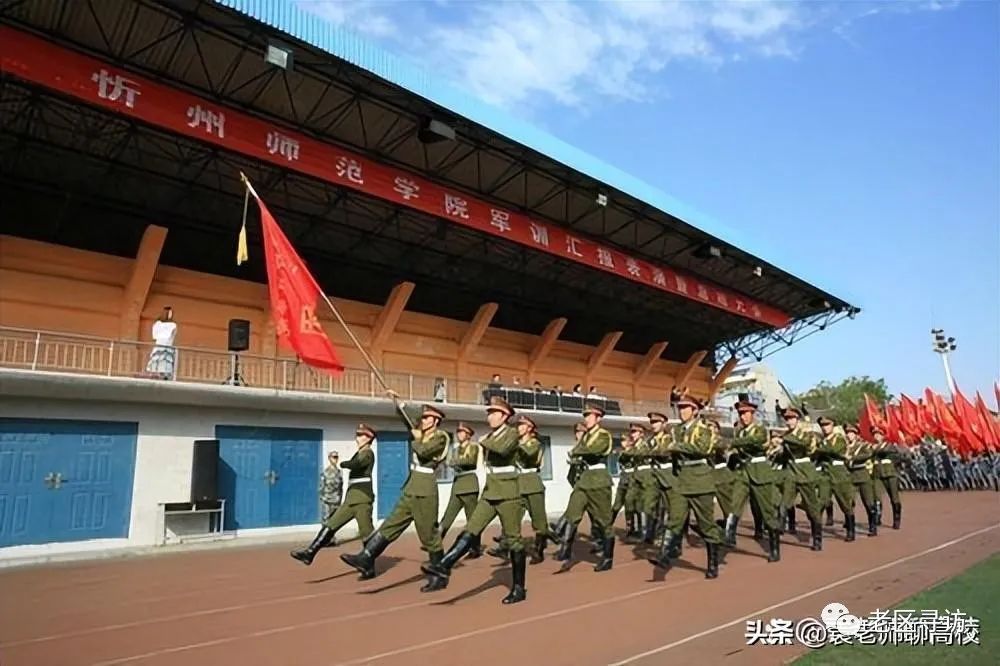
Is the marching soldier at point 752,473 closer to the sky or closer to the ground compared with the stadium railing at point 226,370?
closer to the ground

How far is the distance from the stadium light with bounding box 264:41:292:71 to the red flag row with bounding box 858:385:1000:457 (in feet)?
65.9

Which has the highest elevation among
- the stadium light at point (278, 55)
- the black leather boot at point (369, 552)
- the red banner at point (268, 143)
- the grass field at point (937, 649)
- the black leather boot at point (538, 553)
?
the stadium light at point (278, 55)

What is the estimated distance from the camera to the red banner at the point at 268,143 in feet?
38.1

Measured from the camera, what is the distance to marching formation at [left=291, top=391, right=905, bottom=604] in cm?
704

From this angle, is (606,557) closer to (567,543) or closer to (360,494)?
(567,543)

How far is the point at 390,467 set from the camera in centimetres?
1650

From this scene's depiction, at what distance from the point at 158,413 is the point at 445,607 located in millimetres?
8643

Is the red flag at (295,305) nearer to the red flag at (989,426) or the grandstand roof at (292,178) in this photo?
the grandstand roof at (292,178)

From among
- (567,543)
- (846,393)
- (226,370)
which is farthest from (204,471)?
(846,393)

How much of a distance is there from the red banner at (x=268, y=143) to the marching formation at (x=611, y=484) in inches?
298

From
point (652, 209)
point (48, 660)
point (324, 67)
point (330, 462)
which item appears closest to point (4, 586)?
point (48, 660)

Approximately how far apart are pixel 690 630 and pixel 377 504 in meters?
11.8

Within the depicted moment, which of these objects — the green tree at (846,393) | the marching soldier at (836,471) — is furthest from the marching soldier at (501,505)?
the green tree at (846,393)

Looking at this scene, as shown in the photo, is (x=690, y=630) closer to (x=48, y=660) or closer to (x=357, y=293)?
(x=48, y=660)
